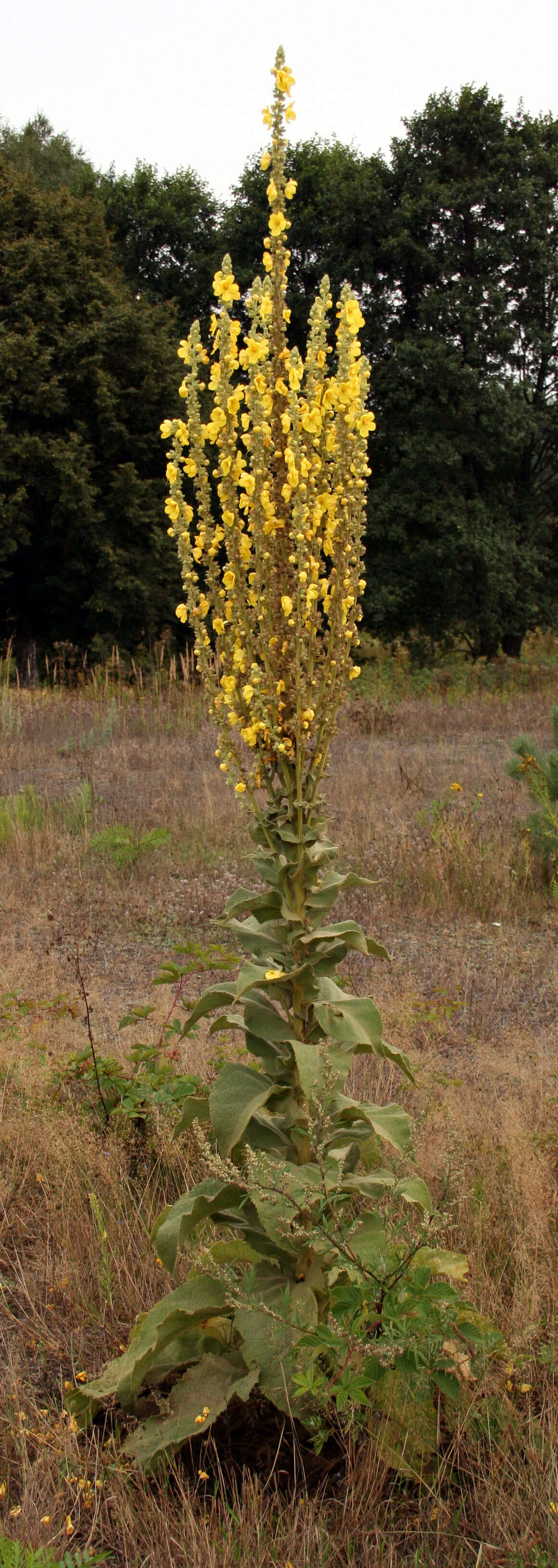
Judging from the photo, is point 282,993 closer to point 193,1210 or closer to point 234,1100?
point 234,1100

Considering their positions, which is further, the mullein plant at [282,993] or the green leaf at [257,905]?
the green leaf at [257,905]

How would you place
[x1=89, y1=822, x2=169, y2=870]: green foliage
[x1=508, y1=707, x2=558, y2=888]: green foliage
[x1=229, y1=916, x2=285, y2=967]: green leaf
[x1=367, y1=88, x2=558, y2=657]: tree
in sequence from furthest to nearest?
[x1=367, y1=88, x2=558, y2=657]: tree → [x1=89, y1=822, x2=169, y2=870]: green foliage → [x1=508, y1=707, x2=558, y2=888]: green foliage → [x1=229, y1=916, x2=285, y2=967]: green leaf

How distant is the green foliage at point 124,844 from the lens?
20.1 feet

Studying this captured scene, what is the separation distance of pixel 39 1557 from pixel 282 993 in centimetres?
98

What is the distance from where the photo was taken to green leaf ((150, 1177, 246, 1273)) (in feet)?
6.23

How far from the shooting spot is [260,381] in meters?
1.96

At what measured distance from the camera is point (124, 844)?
622cm

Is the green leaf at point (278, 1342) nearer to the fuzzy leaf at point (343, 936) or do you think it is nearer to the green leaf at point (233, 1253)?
the green leaf at point (233, 1253)

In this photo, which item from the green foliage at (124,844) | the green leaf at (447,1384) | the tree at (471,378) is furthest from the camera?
the tree at (471,378)

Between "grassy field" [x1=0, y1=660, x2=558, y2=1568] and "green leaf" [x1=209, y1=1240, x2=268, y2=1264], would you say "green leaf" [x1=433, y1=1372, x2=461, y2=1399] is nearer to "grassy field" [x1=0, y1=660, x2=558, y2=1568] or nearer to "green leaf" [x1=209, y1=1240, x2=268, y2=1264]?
"grassy field" [x1=0, y1=660, x2=558, y2=1568]

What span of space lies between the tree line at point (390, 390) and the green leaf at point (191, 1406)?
15.1 metres

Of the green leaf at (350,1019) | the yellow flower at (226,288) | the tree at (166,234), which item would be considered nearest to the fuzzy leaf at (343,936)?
the green leaf at (350,1019)

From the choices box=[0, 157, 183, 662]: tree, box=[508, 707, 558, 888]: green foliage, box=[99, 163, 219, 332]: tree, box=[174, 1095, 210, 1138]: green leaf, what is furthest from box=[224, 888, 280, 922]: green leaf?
box=[99, 163, 219, 332]: tree

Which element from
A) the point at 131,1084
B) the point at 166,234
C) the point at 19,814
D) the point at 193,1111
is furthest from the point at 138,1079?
the point at 166,234
